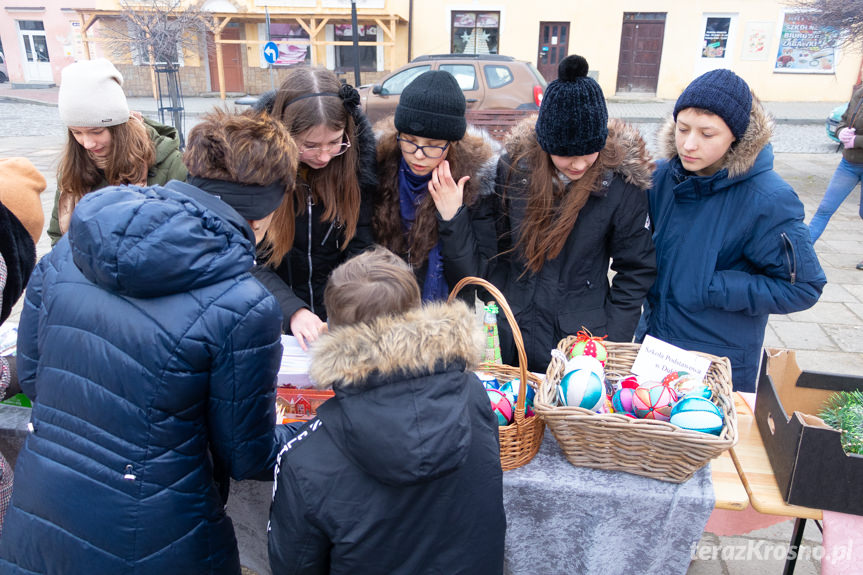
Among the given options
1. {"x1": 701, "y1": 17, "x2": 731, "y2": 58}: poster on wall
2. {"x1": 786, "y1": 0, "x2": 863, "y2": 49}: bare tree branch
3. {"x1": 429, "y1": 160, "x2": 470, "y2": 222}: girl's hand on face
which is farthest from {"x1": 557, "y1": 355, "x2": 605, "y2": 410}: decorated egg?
{"x1": 701, "y1": 17, "x2": 731, "y2": 58}: poster on wall

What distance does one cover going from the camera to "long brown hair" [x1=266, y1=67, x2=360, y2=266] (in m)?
2.04

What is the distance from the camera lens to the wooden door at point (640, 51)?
1798 centimetres

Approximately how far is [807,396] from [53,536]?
2.10 meters

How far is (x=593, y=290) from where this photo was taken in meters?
2.21

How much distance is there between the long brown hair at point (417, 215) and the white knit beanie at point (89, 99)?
3.99ft

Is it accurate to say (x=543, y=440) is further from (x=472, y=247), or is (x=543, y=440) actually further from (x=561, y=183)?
(x=561, y=183)

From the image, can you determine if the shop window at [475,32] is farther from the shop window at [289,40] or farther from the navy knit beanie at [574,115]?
the navy knit beanie at [574,115]

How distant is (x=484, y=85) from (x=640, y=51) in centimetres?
1071

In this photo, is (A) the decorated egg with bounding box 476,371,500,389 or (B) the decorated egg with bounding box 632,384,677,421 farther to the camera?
(A) the decorated egg with bounding box 476,371,500,389

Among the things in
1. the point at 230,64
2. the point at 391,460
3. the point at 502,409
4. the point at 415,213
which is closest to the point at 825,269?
the point at 415,213

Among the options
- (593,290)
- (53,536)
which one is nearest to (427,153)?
(593,290)

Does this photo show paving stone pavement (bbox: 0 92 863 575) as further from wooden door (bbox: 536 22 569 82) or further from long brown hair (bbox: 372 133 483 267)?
wooden door (bbox: 536 22 569 82)

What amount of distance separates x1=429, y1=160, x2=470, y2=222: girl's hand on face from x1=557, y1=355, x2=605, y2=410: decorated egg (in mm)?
788

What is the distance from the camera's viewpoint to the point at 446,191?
2.16 metres
